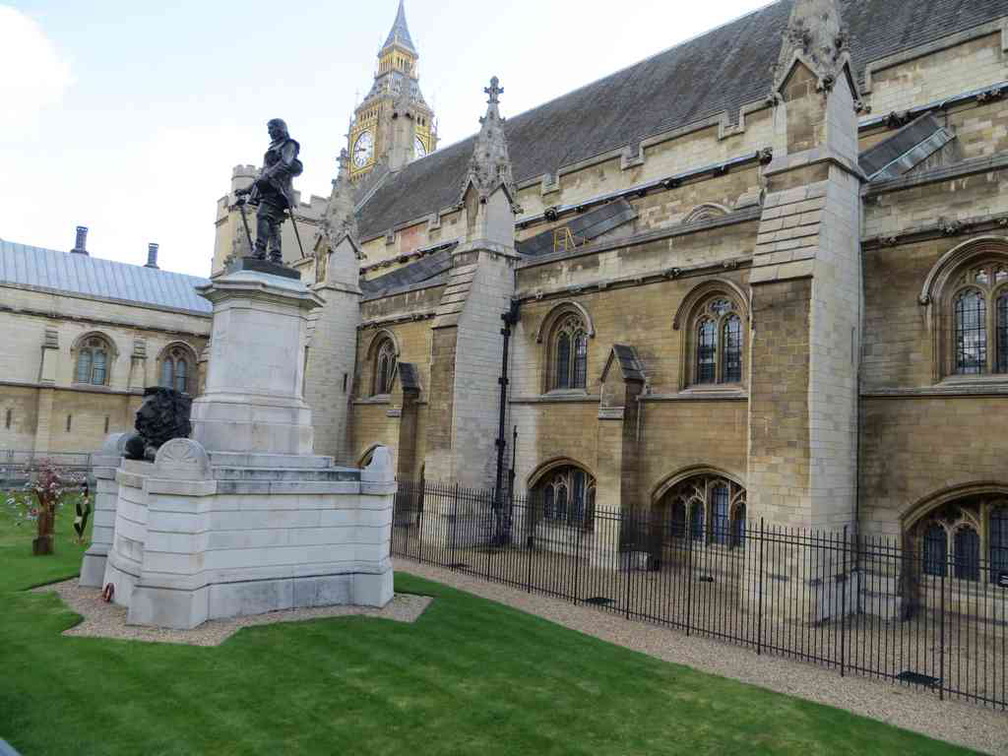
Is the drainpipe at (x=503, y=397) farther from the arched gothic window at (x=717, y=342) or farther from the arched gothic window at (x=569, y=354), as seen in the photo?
the arched gothic window at (x=717, y=342)

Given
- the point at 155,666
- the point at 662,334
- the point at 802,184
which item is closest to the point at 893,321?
the point at 802,184

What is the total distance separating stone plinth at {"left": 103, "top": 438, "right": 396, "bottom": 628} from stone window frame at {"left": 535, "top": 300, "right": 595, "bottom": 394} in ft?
29.3

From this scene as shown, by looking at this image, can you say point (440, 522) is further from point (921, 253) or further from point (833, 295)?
point (921, 253)

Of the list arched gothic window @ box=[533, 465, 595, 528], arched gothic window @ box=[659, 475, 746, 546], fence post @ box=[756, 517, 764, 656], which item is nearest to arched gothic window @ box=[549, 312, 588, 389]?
arched gothic window @ box=[533, 465, 595, 528]

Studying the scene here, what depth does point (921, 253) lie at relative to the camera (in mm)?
12672

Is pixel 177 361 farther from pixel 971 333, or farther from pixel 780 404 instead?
pixel 971 333

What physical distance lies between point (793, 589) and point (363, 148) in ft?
183

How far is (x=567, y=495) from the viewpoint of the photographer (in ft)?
61.4

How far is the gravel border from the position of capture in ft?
Result: 27.8

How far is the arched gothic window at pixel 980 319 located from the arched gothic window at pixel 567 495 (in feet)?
28.4

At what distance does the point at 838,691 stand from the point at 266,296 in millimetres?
9490

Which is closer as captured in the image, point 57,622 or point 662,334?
point 57,622

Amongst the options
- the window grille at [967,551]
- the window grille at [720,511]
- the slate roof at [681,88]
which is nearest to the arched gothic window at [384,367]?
the slate roof at [681,88]

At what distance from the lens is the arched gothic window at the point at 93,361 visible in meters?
35.0
